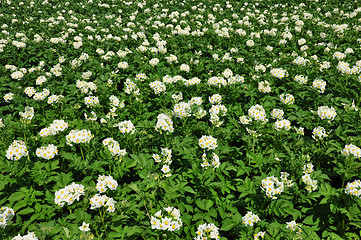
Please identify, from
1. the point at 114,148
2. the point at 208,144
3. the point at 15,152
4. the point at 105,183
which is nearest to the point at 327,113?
the point at 208,144

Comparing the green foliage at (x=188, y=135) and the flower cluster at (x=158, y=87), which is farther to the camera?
the flower cluster at (x=158, y=87)

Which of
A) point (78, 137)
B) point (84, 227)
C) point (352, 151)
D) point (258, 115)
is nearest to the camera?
point (84, 227)

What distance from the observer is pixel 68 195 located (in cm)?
248

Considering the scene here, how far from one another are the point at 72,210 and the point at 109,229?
0.57 m

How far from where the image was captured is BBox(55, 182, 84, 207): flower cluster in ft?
8.04

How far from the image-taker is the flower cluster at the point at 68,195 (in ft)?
8.04

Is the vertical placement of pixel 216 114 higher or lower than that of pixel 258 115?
lower

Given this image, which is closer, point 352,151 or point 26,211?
point 26,211

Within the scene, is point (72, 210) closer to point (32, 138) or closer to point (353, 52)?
point (32, 138)

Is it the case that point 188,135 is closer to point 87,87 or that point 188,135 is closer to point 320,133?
point 320,133

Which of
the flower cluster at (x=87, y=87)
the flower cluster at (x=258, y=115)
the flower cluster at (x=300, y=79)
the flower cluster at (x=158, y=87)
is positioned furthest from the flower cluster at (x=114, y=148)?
the flower cluster at (x=300, y=79)

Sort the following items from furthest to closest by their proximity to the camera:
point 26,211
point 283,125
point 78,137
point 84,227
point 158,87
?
point 158,87
point 283,125
point 78,137
point 26,211
point 84,227

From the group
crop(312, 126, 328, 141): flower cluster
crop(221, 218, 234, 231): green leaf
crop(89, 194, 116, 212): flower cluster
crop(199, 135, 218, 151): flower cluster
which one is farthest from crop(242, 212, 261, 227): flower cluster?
crop(312, 126, 328, 141): flower cluster

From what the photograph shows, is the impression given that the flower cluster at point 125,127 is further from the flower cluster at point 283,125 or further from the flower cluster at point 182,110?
the flower cluster at point 283,125
